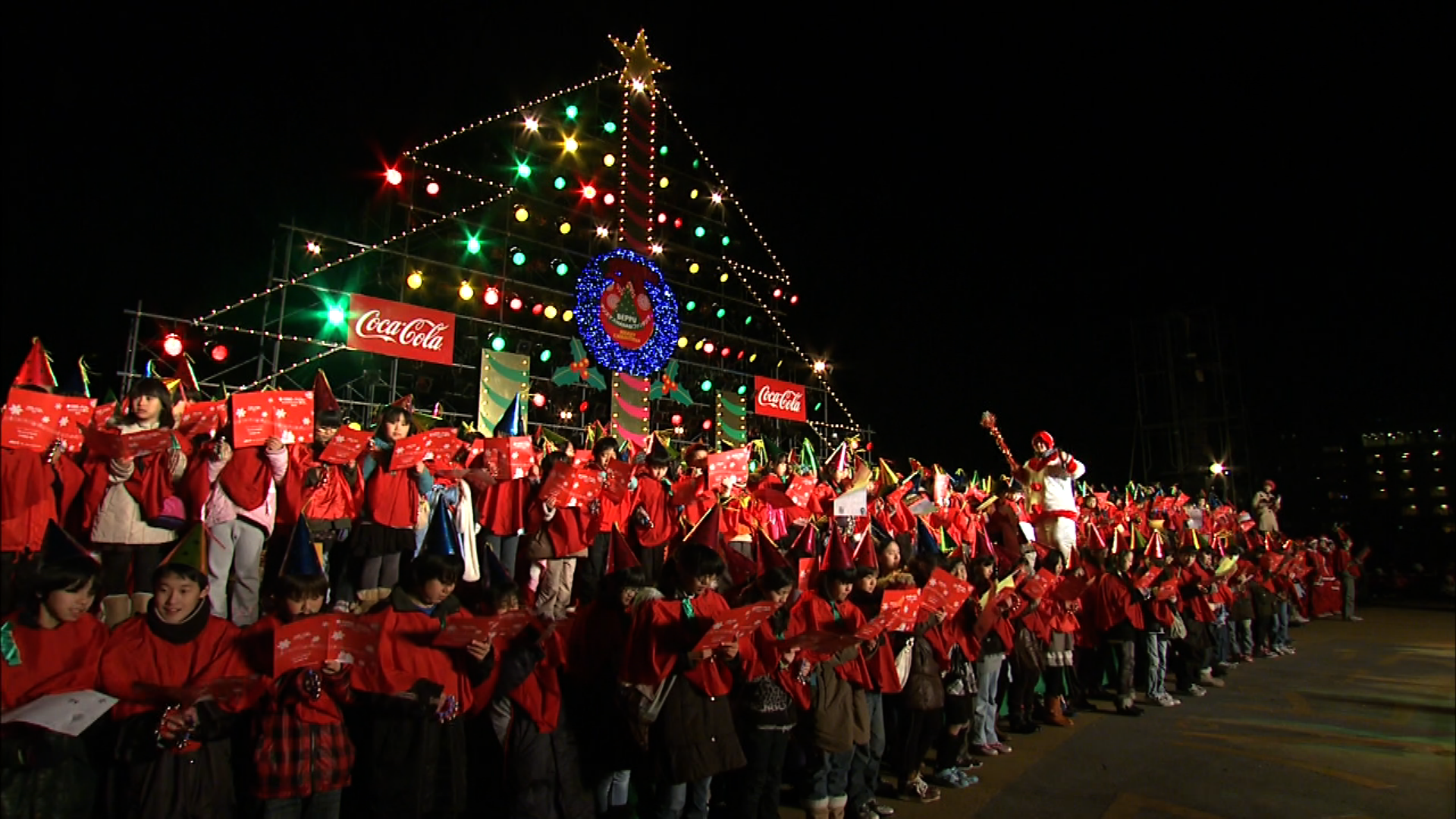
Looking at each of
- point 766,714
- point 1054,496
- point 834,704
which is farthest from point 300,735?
point 1054,496

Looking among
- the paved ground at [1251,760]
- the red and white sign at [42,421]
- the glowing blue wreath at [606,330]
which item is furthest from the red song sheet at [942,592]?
the glowing blue wreath at [606,330]

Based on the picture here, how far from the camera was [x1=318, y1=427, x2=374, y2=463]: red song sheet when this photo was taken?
15.5 feet

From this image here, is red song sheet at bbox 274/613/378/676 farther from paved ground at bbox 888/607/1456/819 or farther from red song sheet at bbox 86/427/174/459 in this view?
paved ground at bbox 888/607/1456/819

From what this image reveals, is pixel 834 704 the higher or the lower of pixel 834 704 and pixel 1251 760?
the higher

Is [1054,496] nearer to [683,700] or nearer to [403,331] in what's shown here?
[683,700]

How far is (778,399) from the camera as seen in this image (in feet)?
75.8

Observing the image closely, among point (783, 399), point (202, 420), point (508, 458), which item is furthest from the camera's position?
point (783, 399)

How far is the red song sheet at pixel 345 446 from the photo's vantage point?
4.73 meters

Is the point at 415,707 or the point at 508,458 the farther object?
the point at 508,458

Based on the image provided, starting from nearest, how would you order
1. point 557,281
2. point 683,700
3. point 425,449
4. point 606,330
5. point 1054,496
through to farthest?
point 683,700 < point 425,449 < point 1054,496 < point 606,330 < point 557,281

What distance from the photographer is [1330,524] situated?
18.4m

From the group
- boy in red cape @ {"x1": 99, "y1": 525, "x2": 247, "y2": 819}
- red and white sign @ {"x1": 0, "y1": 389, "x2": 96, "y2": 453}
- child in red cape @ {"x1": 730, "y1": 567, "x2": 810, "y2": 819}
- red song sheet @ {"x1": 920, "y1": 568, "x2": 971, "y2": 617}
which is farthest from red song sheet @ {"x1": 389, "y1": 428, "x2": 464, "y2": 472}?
red song sheet @ {"x1": 920, "y1": 568, "x2": 971, "y2": 617}

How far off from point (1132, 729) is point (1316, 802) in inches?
78.2

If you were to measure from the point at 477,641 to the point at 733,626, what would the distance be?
3.46ft
